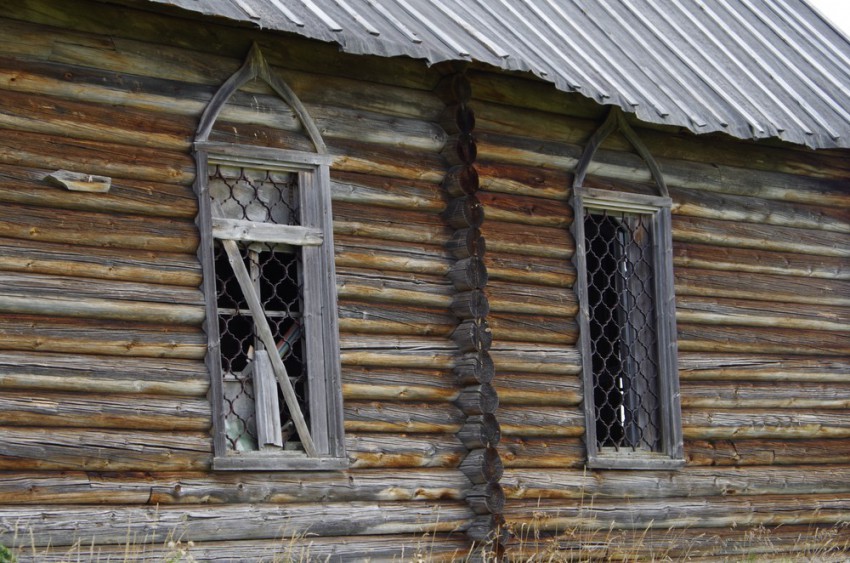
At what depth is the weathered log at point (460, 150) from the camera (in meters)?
9.95

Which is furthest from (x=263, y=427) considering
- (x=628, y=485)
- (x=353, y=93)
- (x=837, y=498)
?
(x=837, y=498)

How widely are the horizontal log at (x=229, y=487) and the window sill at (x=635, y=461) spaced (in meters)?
1.26

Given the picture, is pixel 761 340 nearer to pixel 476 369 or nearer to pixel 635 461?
pixel 635 461

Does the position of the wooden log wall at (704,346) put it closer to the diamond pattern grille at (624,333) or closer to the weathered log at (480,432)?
the diamond pattern grille at (624,333)

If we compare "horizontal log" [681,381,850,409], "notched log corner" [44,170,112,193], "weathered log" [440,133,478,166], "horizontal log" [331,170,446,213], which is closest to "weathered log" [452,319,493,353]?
"horizontal log" [331,170,446,213]

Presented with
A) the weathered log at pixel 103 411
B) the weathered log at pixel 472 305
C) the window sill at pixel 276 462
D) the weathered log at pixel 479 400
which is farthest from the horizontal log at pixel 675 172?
the weathered log at pixel 103 411

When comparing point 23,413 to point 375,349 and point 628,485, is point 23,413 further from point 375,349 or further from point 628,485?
point 628,485

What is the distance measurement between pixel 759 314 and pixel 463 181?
3154mm

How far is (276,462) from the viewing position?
8773 millimetres

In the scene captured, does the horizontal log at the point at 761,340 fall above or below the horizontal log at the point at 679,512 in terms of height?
above

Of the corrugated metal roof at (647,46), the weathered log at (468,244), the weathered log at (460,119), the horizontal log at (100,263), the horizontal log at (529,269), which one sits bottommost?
the horizontal log at (100,263)

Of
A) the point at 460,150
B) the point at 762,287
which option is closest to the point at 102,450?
the point at 460,150

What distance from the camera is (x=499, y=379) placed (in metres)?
10.1

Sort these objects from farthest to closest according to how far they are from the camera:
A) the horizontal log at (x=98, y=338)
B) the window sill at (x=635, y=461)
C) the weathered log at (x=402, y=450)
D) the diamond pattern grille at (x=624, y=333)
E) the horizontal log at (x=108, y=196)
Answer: the diamond pattern grille at (x=624, y=333) → the window sill at (x=635, y=461) → the weathered log at (x=402, y=450) → the horizontal log at (x=108, y=196) → the horizontal log at (x=98, y=338)
